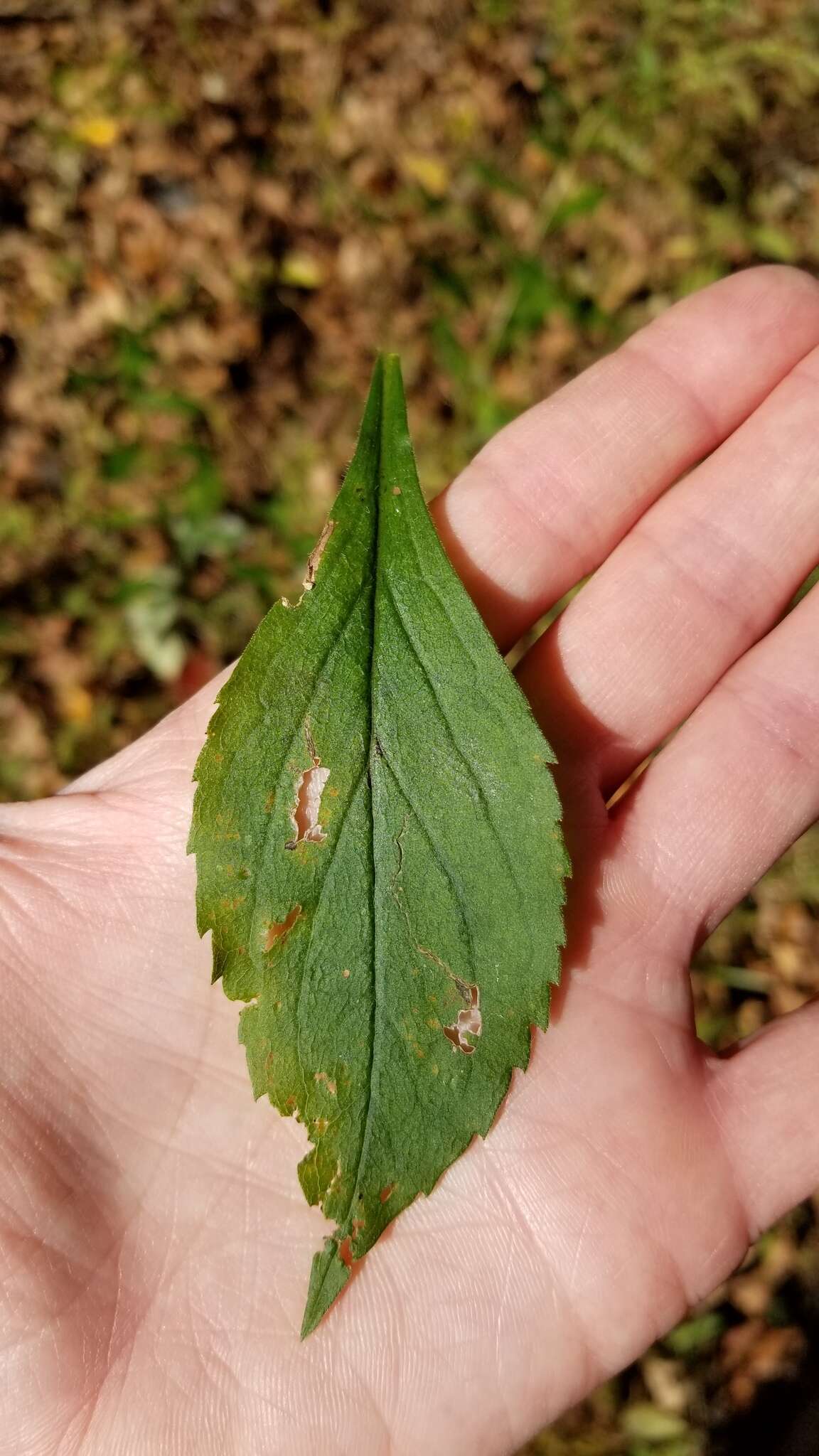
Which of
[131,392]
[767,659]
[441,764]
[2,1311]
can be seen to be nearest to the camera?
[2,1311]

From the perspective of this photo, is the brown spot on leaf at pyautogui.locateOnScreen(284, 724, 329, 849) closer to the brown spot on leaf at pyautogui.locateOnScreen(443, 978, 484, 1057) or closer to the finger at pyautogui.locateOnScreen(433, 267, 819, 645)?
the brown spot on leaf at pyautogui.locateOnScreen(443, 978, 484, 1057)

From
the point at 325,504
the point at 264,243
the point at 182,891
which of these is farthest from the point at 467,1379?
the point at 264,243

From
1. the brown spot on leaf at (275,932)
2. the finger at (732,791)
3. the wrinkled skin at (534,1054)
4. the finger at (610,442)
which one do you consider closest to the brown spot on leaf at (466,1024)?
the wrinkled skin at (534,1054)

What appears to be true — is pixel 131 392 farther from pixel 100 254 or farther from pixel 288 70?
pixel 288 70

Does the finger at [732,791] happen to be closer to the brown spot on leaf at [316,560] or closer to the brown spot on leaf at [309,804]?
the brown spot on leaf at [309,804]

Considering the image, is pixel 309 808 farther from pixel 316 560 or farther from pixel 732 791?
pixel 732 791

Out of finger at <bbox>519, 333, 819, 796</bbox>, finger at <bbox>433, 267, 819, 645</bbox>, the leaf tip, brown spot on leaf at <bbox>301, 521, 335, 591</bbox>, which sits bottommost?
the leaf tip

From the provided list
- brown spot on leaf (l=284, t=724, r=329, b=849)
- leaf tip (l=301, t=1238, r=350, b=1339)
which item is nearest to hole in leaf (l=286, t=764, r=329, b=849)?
brown spot on leaf (l=284, t=724, r=329, b=849)
